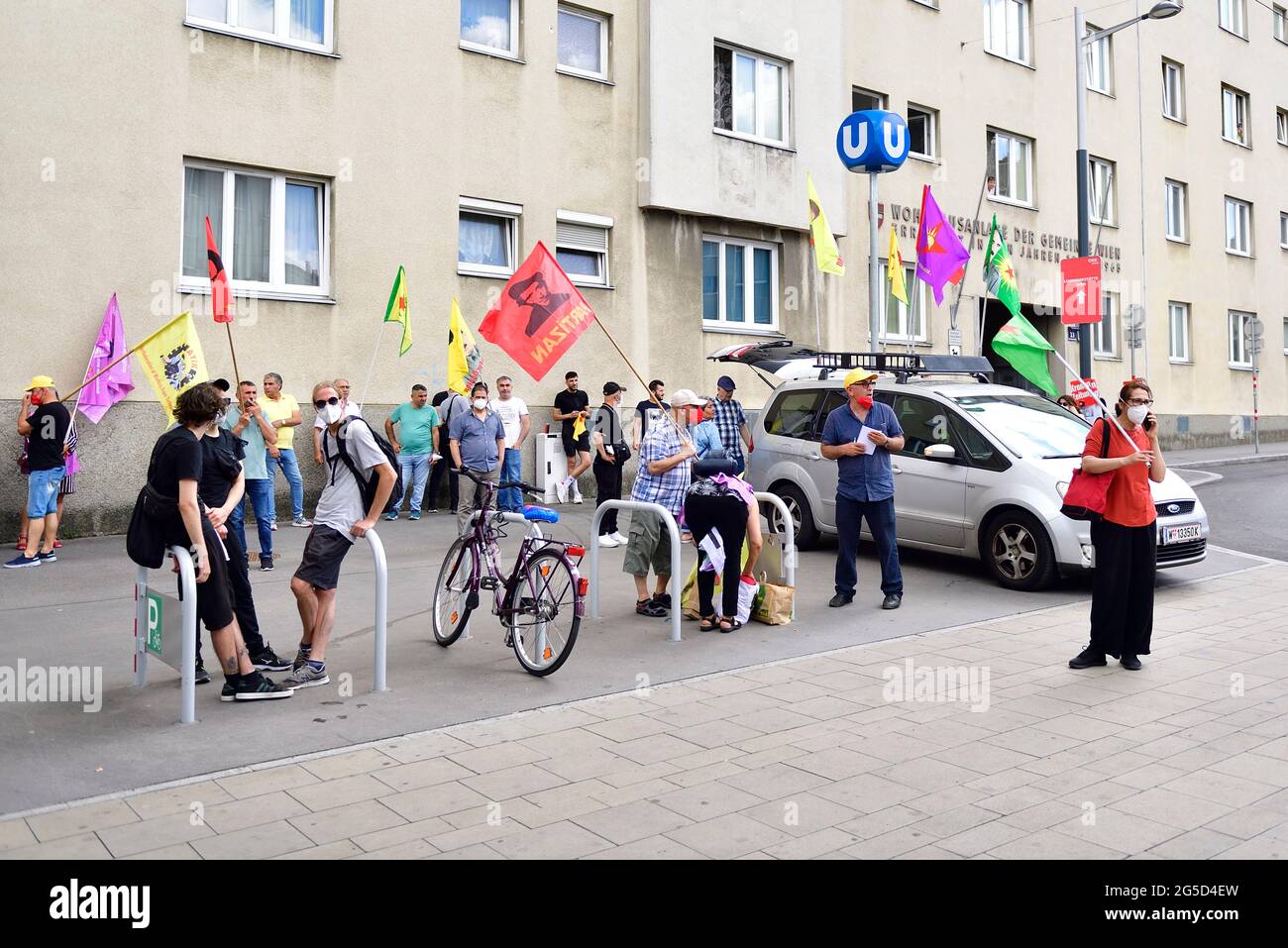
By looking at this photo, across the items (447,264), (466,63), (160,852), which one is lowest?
(160,852)

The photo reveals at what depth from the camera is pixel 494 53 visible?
1628 centimetres

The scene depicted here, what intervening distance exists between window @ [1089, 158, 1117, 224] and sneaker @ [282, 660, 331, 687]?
2431 centimetres

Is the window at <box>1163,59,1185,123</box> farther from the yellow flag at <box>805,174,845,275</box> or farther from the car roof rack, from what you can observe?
the car roof rack

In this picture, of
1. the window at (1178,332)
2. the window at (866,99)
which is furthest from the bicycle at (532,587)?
the window at (1178,332)

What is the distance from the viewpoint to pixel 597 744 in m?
5.65

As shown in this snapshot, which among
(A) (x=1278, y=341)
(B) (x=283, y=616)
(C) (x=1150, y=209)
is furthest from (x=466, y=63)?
(A) (x=1278, y=341)

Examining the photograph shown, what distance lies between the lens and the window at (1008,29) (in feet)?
80.4

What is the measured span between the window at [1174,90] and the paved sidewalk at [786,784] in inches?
1048

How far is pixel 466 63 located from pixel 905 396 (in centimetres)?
815

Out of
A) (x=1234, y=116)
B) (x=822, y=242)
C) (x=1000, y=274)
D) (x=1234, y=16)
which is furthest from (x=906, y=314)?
(x=1234, y=16)

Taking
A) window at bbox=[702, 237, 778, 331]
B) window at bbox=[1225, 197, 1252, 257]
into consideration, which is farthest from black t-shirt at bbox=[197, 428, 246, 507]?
window at bbox=[1225, 197, 1252, 257]

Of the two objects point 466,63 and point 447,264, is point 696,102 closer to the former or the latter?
point 466,63

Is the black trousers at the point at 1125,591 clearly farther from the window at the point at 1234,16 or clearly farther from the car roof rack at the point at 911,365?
the window at the point at 1234,16

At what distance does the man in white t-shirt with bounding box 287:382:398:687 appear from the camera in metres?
6.73
